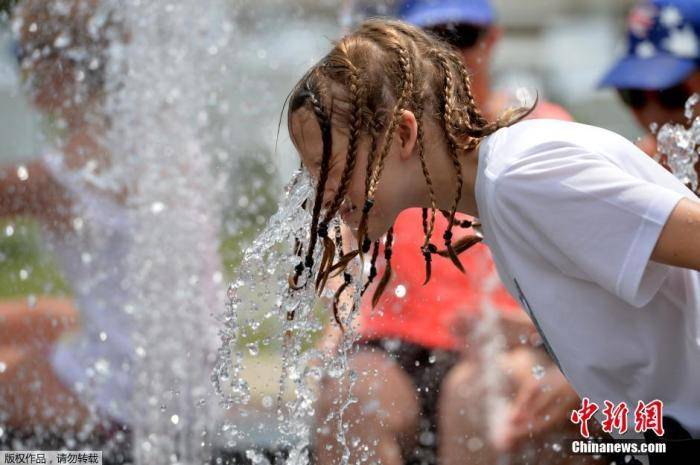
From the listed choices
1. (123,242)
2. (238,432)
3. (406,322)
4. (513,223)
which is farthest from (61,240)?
(513,223)

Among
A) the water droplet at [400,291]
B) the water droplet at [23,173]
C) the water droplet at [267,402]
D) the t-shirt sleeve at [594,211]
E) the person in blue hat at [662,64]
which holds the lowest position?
the water droplet at [267,402]

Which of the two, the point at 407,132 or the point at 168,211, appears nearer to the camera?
the point at 407,132

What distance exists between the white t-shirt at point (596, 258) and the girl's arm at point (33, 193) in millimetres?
1456

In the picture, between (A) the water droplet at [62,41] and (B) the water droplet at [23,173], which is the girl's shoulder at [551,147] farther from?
(A) the water droplet at [62,41]

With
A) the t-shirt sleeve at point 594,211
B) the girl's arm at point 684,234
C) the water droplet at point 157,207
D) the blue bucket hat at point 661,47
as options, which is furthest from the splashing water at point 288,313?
the blue bucket hat at point 661,47

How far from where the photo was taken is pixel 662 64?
2.74m

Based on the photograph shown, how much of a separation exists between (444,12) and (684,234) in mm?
1638

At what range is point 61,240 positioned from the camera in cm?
274

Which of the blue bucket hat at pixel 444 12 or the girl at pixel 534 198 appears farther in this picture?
the blue bucket hat at pixel 444 12

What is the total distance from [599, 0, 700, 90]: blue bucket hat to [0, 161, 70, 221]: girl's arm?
1510 millimetres

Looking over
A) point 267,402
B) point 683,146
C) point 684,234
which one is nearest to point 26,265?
point 267,402

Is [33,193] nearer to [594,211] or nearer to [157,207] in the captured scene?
[157,207]

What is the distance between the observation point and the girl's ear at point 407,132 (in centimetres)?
161

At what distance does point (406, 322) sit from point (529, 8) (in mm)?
5965
